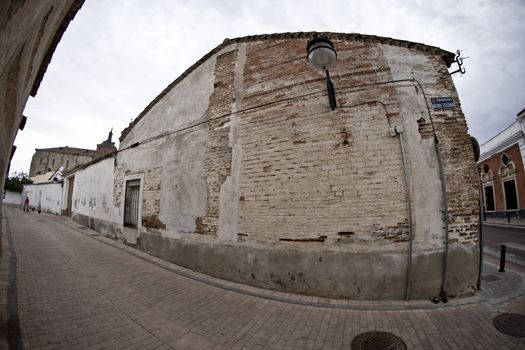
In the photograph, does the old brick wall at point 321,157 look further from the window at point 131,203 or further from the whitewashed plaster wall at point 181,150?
the window at point 131,203

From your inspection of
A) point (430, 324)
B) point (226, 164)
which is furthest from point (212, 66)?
point (430, 324)

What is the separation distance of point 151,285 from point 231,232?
6.35 ft

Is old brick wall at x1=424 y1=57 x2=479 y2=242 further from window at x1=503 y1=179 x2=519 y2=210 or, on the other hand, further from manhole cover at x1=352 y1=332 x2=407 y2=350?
window at x1=503 y1=179 x2=519 y2=210

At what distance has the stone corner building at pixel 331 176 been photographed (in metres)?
4.39

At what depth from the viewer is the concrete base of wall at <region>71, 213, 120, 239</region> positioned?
384 inches

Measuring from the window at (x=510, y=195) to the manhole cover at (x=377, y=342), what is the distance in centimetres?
2277

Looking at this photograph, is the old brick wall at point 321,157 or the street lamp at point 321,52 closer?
the street lamp at point 321,52

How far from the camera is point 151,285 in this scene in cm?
496

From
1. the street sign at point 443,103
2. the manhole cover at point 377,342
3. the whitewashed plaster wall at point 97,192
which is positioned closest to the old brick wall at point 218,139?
the manhole cover at point 377,342

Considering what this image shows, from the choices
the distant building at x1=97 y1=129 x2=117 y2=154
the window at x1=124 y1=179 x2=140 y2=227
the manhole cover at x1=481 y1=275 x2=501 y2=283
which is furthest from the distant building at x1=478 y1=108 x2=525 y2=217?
the distant building at x1=97 y1=129 x2=117 y2=154

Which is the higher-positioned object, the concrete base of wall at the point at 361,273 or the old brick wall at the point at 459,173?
the old brick wall at the point at 459,173

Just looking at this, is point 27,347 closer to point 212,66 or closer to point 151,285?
point 151,285

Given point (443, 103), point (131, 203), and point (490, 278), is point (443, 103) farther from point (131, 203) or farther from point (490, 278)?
point (131, 203)

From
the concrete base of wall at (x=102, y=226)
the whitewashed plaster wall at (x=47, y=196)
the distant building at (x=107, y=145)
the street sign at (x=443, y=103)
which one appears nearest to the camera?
the street sign at (x=443, y=103)
